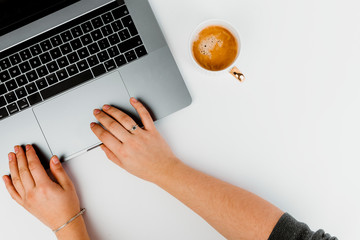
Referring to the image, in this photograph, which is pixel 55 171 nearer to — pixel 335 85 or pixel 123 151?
pixel 123 151

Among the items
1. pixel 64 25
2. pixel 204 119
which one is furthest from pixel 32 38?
pixel 204 119

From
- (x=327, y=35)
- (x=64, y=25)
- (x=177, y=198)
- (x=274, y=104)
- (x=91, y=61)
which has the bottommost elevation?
(x=177, y=198)

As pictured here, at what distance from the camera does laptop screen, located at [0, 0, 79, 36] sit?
2.01 feet

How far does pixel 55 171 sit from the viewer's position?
26.9 inches

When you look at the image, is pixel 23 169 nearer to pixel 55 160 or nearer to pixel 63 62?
pixel 55 160

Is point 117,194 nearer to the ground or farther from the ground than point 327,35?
nearer to the ground

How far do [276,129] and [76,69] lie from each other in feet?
1.69

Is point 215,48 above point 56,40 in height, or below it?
below

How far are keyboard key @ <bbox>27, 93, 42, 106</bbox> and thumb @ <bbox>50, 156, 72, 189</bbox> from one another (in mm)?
139

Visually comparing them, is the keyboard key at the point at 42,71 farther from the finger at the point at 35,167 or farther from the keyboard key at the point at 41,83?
the finger at the point at 35,167

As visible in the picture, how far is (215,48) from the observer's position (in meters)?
0.68

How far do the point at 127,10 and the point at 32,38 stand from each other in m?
0.24

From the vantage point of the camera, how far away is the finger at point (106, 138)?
2.24ft

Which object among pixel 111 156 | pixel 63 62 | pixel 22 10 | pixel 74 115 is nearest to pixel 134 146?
pixel 111 156
